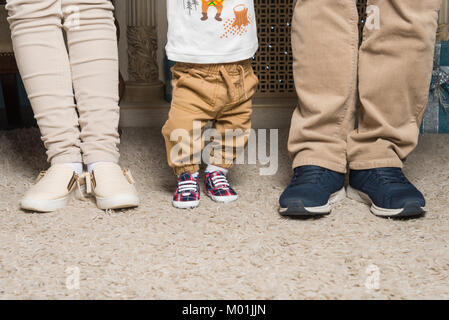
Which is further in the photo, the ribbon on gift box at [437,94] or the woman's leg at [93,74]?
the ribbon on gift box at [437,94]

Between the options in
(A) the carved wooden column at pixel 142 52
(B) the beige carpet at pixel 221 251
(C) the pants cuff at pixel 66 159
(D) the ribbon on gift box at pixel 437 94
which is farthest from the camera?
(A) the carved wooden column at pixel 142 52

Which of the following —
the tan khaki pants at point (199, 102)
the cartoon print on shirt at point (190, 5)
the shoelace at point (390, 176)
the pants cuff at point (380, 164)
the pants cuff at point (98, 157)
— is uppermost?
the cartoon print on shirt at point (190, 5)

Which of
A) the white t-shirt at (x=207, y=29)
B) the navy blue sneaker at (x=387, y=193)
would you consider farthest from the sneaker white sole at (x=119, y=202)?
the navy blue sneaker at (x=387, y=193)

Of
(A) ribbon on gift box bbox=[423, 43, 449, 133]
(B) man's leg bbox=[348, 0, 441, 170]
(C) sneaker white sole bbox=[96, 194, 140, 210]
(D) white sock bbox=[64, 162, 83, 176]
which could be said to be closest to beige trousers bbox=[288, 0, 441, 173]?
(B) man's leg bbox=[348, 0, 441, 170]

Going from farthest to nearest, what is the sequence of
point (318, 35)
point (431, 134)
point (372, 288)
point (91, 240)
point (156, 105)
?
point (156, 105), point (431, 134), point (318, 35), point (91, 240), point (372, 288)

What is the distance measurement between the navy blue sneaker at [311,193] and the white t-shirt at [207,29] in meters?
0.25

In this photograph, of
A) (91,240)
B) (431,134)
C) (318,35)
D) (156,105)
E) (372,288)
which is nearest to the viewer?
(372,288)

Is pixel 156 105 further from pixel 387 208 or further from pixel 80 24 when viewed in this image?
pixel 387 208

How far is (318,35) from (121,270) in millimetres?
543

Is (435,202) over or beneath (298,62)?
beneath

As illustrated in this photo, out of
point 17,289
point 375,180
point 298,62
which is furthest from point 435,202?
point 17,289

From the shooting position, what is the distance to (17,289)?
646 millimetres

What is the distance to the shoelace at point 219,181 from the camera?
99cm

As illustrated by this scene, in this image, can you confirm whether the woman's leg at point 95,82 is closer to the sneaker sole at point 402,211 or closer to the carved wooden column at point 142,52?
the sneaker sole at point 402,211
